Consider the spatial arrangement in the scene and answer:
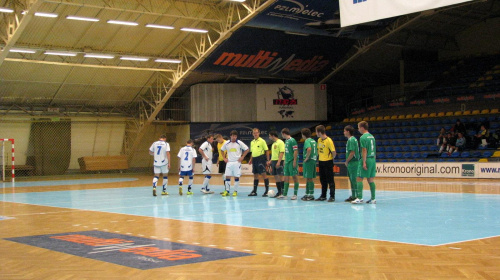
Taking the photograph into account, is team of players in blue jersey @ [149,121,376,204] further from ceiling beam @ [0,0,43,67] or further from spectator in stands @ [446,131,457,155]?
spectator in stands @ [446,131,457,155]

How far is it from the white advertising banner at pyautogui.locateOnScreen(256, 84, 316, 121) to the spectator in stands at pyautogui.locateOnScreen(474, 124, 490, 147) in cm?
1290

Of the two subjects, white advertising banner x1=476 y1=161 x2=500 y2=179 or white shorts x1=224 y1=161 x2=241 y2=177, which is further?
white advertising banner x1=476 y1=161 x2=500 y2=179

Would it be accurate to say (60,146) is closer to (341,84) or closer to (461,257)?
(341,84)

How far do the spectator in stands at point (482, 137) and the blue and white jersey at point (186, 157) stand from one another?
16025mm

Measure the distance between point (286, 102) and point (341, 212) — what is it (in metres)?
26.5

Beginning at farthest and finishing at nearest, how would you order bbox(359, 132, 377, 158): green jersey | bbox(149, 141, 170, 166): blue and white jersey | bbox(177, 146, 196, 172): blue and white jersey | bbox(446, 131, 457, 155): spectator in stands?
1. bbox(446, 131, 457, 155): spectator in stands
2. bbox(177, 146, 196, 172): blue and white jersey
3. bbox(149, 141, 170, 166): blue and white jersey
4. bbox(359, 132, 377, 158): green jersey

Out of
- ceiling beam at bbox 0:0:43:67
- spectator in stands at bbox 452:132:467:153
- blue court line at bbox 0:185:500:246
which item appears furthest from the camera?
spectator in stands at bbox 452:132:467:153

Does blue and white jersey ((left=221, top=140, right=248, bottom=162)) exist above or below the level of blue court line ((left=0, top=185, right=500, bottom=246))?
above

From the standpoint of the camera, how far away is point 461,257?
24.1 feet

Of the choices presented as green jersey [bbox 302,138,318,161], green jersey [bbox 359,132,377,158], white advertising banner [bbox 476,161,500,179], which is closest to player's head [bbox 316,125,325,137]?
green jersey [bbox 302,138,318,161]

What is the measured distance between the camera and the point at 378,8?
9.21 metres

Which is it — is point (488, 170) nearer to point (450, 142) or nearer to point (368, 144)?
point (450, 142)

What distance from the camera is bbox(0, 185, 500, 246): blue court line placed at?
9.66 meters

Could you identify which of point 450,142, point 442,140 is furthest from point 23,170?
point 450,142
